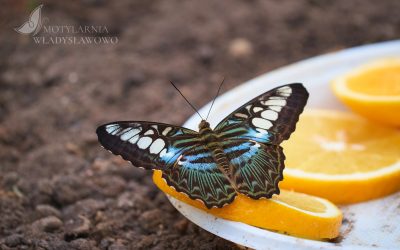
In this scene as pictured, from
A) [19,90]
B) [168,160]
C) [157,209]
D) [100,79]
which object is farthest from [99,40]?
[168,160]

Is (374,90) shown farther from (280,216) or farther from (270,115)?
(280,216)

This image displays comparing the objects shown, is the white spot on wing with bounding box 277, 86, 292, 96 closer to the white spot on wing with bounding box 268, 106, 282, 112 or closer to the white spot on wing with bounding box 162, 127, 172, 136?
the white spot on wing with bounding box 268, 106, 282, 112

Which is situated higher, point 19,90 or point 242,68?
point 242,68

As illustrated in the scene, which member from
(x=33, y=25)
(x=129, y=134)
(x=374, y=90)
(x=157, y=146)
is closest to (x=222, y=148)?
(x=157, y=146)

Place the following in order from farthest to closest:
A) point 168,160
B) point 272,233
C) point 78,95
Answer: point 78,95 → point 168,160 → point 272,233

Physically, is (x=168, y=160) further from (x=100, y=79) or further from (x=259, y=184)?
(x=100, y=79)
